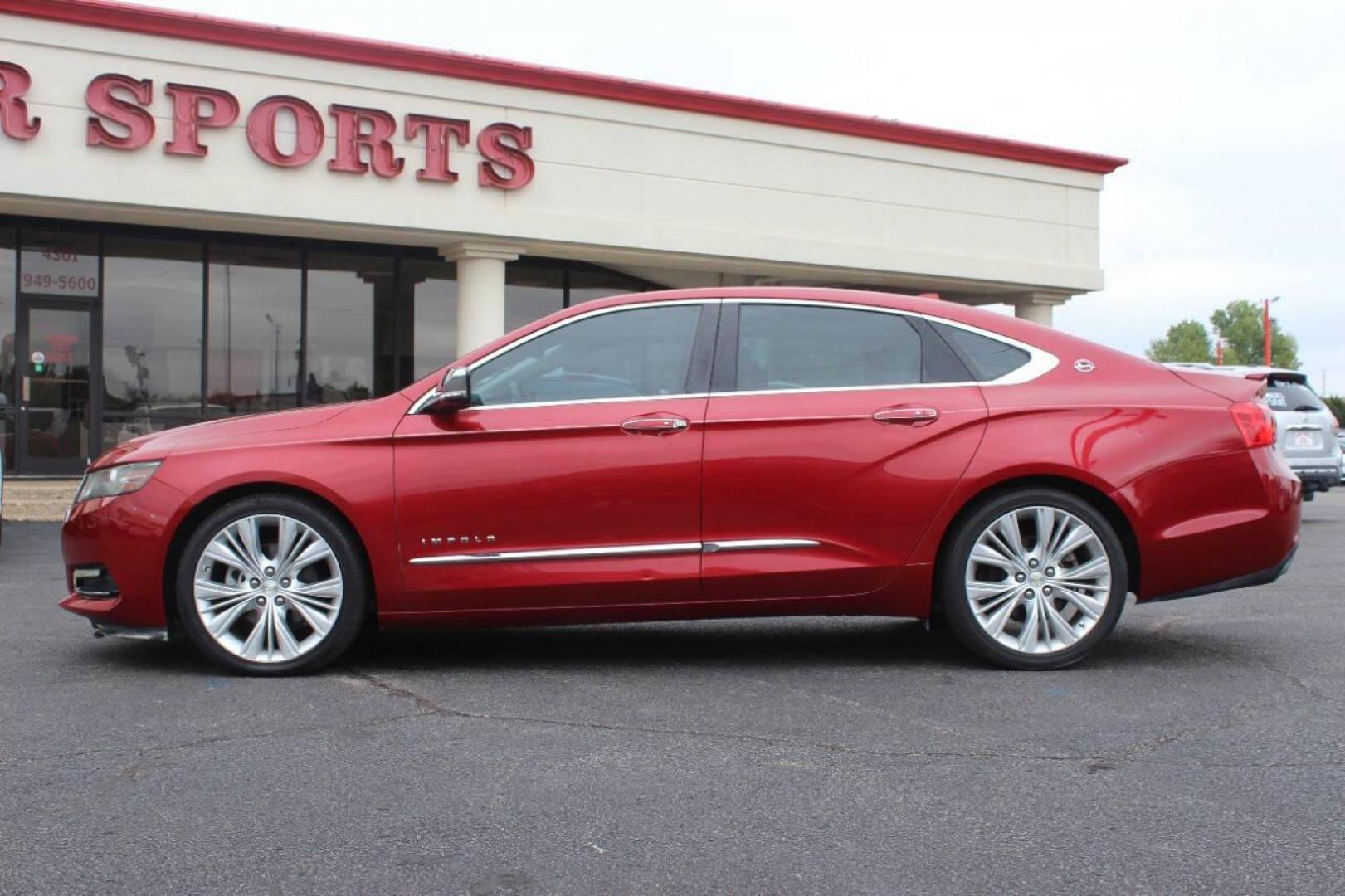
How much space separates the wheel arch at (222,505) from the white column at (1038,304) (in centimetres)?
1842

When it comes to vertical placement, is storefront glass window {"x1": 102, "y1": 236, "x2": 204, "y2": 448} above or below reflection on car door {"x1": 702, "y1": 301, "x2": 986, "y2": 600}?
above

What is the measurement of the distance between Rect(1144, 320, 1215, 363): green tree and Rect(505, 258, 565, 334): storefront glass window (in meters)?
131

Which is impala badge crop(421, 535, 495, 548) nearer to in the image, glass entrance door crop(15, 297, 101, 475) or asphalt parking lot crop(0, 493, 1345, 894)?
asphalt parking lot crop(0, 493, 1345, 894)

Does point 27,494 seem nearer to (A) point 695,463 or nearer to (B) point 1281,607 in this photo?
(A) point 695,463

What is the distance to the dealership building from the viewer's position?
48.6ft

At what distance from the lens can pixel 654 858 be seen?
3.10m

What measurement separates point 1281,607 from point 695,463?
3.99 meters

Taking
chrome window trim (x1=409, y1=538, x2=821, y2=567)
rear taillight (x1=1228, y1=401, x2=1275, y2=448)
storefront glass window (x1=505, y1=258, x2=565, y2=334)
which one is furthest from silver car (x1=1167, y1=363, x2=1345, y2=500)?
chrome window trim (x1=409, y1=538, x2=821, y2=567)

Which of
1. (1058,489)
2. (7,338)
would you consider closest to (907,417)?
(1058,489)

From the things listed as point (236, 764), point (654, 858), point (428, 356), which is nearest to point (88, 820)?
point (236, 764)

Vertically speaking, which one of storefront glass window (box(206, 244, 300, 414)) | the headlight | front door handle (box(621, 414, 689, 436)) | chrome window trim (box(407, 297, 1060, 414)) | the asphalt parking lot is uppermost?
storefront glass window (box(206, 244, 300, 414))

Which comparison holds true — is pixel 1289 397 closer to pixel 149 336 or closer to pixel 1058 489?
pixel 1058 489

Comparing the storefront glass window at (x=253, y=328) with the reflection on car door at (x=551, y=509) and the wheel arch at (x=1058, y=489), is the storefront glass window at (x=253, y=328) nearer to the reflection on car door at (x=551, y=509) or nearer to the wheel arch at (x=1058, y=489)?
the reflection on car door at (x=551, y=509)

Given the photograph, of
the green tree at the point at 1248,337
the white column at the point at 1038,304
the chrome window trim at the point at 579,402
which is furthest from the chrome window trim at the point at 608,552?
the green tree at the point at 1248,337
